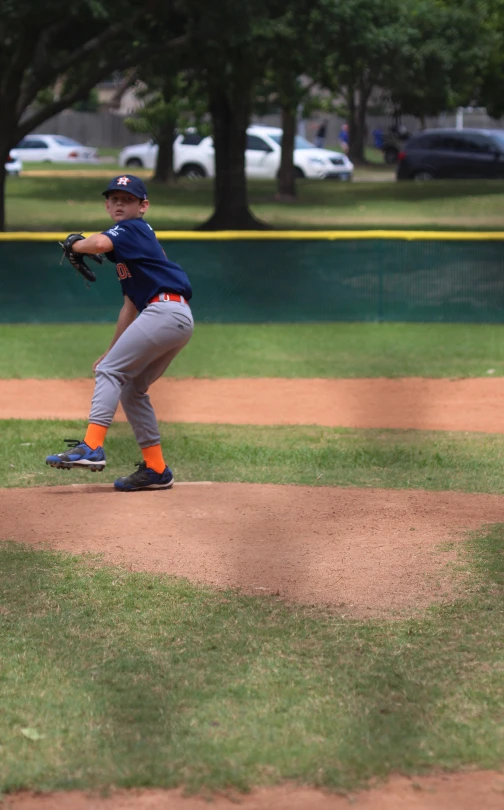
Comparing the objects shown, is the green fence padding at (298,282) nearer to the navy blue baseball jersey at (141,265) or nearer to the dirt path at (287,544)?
the dirt path at (287,544)

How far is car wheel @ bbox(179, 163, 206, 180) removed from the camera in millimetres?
39469

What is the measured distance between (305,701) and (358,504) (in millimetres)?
2576

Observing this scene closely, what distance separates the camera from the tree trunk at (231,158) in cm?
2588

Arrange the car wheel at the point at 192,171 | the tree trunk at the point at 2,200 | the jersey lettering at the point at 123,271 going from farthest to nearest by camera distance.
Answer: the car wheel at the point at 192,171 < the tree trunk at the point at 2,200 < the jersey lettering at the point at 123,271

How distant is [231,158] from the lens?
2605 centimetres

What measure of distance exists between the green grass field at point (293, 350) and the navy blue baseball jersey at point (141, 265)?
6.38 m

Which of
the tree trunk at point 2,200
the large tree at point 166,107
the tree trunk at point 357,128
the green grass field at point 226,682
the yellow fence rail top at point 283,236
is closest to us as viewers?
the green grass field at point 226,682

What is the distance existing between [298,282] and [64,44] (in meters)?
11.1

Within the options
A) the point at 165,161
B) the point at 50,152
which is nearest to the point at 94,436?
the point at 165,161

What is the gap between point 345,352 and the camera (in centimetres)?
1423

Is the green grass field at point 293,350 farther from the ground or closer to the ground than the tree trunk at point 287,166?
closer to the ground

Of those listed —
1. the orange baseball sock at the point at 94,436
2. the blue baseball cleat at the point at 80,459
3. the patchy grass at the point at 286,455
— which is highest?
the orange baseball sock at the point at 94,436

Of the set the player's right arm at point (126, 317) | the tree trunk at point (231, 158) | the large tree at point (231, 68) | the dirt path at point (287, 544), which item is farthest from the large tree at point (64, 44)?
the dirt path at point (287, 544)

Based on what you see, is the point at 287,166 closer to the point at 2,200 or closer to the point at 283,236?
the point at 2,200
